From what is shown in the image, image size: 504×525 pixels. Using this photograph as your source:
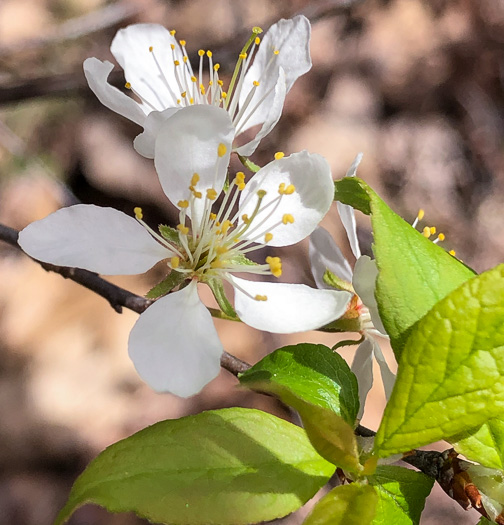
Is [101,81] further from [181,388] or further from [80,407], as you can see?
[80,407]

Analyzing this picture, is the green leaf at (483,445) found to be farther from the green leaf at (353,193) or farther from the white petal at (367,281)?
the green leaf at (353,193)

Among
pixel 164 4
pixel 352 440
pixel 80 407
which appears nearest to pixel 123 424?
pixel 80 407

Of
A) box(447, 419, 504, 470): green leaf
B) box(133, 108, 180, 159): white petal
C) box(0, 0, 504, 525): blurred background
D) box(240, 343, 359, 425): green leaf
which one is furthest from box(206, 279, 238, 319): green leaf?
box(0, 0, 504, 525): blurred background

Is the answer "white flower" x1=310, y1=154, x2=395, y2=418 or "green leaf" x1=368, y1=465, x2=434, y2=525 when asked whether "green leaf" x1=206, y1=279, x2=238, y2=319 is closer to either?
"white flower" x1=310, y1=154, x2=395, y2=418

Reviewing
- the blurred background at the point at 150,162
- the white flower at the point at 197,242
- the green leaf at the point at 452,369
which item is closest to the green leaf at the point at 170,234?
the white flower at the point at 197,242

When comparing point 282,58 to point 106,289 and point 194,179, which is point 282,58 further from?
point 106,289

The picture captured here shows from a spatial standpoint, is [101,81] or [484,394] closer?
[484,394]
